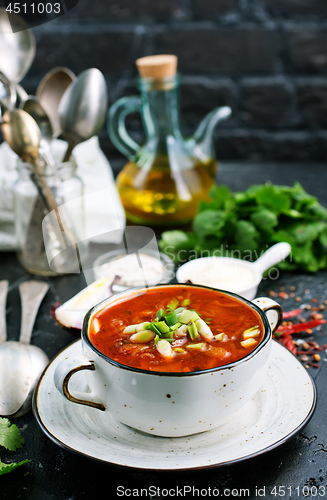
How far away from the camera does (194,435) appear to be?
26.9 inches

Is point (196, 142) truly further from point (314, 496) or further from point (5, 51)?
point (314, 496)

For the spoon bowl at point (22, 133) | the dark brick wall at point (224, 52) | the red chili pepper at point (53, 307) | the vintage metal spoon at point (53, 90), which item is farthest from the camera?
the dark brick wall at point (224, 52)

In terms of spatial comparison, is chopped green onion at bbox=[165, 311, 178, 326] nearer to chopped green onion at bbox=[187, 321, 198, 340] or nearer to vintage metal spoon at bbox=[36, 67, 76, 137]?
chopped green onion at bbox=[187, 321, 198, 340]

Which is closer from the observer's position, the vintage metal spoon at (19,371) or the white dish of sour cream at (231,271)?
the vintage metal spoon at (19,371)

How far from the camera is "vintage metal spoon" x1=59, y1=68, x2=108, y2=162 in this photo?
1.34 metres

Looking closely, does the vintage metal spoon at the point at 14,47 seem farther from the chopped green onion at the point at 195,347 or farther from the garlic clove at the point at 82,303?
the chopped green onion at the point at 195,347

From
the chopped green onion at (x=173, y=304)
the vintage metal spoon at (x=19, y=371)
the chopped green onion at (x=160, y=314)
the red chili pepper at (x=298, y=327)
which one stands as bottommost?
the red chili pepper at (x=298, y=327)

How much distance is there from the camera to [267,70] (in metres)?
2.22

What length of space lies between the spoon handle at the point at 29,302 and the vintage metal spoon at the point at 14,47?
64 cm

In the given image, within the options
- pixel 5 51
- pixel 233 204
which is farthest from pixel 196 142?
pixel 5 51

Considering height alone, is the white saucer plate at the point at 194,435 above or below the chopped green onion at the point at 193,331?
below

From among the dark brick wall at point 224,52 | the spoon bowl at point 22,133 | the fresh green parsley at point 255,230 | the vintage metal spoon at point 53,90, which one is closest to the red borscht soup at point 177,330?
the fresh green parsley at point 255,230

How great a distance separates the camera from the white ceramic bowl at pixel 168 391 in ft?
2.04

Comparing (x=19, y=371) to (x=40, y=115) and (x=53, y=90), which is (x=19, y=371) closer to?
(x=40, y=115)
